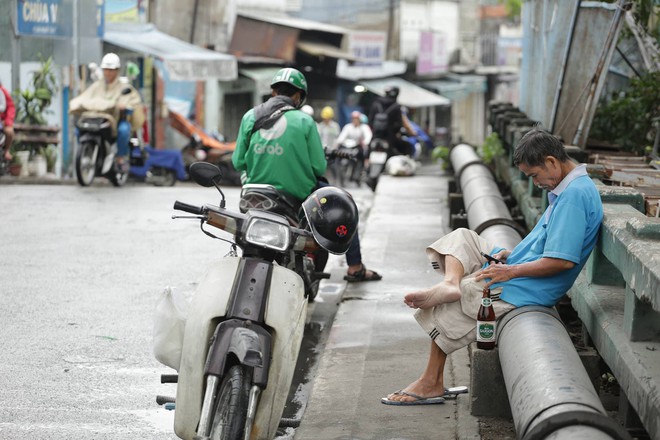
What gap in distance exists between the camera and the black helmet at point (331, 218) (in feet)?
17.6

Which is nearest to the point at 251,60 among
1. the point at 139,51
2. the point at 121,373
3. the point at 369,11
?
the point at 139,51

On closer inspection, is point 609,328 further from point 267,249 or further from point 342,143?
point 342,143

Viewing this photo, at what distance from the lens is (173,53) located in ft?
88.8

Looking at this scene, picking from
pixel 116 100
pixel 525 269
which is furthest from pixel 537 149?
pixel 116 100

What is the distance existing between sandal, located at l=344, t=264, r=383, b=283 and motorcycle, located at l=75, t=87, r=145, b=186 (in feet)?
23.1

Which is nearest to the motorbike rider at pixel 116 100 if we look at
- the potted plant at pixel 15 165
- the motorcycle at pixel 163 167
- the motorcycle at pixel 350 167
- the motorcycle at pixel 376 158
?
the potted plant at pixel 15 165

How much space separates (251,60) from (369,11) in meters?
15.1

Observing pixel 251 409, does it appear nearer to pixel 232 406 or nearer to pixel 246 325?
pixel 232 406

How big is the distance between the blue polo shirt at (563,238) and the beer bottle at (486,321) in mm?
94

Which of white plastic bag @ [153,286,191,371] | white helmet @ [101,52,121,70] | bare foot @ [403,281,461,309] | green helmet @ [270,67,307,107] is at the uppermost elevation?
green helmet @ [270,67,307,107]

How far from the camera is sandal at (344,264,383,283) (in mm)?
8914

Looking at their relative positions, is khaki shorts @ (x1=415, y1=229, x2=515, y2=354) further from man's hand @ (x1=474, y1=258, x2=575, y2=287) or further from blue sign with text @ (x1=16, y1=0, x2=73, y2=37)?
blue sign with text @ (x1=16, y1=0, x2=73, y2=37)

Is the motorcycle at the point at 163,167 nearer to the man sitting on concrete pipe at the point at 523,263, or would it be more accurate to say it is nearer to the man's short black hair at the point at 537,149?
the man sitting on concrete pipe at the point at 523,263

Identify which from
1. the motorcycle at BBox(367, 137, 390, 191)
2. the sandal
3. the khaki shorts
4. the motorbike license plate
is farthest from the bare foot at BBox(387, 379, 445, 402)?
the motorbike license plate
